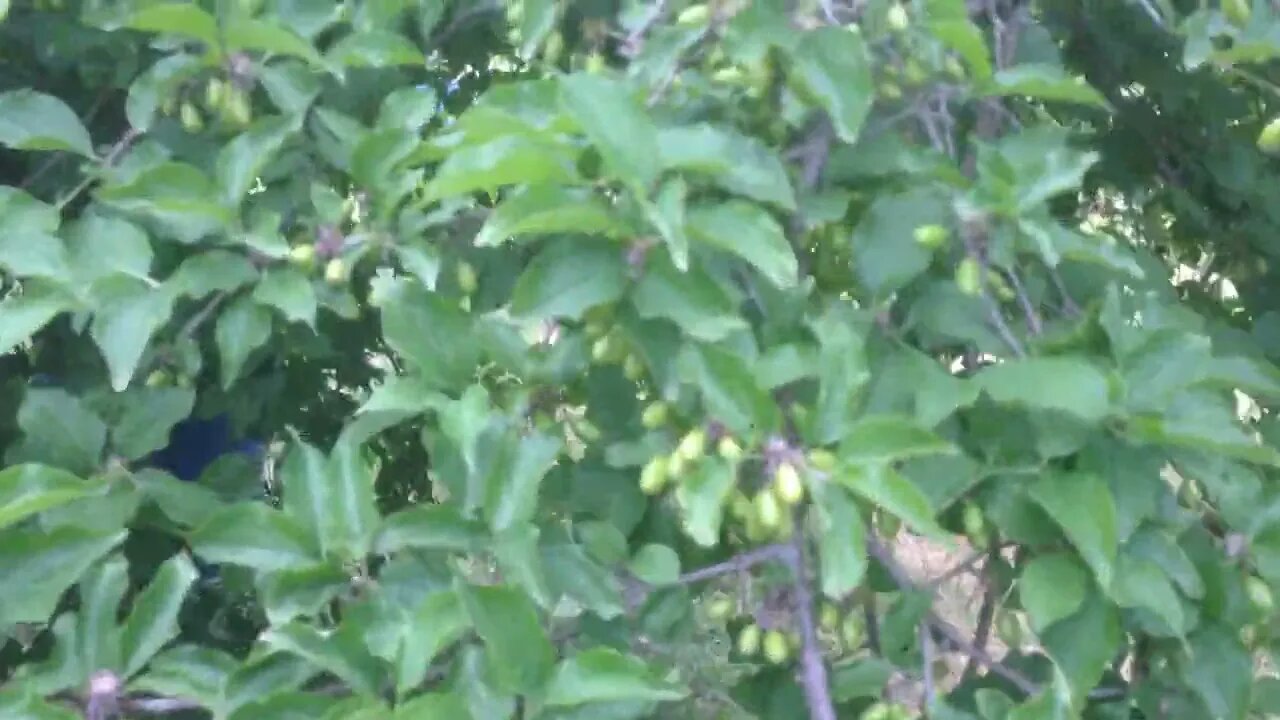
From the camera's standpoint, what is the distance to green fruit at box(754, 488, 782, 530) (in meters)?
0.98

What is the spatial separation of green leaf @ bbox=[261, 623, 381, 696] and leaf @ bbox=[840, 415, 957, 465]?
0.39m

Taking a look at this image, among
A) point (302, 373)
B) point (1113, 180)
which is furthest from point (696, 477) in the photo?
point (1113, 180)

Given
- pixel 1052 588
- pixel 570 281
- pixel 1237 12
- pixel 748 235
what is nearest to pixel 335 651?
pixel 570 281

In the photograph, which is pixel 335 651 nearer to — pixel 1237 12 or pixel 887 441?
pixel 887 441

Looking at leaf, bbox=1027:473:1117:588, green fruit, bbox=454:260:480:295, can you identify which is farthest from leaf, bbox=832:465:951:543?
green fruit, bbox=454:260:480:295

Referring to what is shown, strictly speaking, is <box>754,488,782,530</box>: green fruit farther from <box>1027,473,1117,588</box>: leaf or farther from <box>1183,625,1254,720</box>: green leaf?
<box>1183,625,1254,720</box>: green leaf

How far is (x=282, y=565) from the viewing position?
1.05 meters

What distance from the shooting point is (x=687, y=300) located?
3.18 feet

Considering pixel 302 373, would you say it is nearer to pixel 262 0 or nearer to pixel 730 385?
pixel 262 0

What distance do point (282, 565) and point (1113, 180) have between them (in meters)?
1.45

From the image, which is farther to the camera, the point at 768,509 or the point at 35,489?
the point at 35,489

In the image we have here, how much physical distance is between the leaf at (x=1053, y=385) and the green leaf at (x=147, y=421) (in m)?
0.74

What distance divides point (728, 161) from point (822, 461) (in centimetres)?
23

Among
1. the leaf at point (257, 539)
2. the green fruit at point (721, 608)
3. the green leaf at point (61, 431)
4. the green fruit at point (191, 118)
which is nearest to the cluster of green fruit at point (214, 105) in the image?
the green fruit at point (191, 118)
